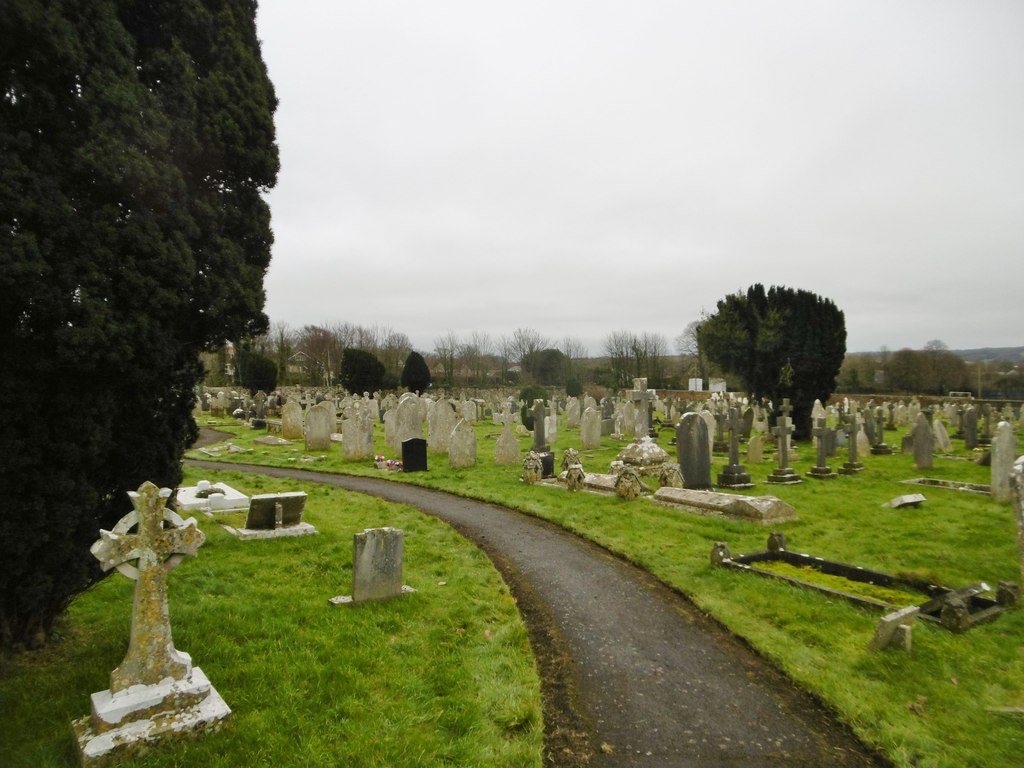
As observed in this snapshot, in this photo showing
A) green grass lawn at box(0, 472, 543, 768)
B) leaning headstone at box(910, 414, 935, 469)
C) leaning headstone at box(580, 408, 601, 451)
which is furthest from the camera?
leaning headstone at box(580, 408, 601, 451)

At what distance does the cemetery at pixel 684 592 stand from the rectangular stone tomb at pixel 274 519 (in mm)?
56

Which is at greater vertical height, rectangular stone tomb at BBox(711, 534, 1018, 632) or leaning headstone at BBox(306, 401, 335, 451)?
leaning headstone at BBox(306, 401, 335, 451)

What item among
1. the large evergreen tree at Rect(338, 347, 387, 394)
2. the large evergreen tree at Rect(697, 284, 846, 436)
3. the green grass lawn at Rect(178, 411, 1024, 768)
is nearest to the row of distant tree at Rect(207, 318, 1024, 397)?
the large evergreen tree at Rect(338, 347, 387, 394)

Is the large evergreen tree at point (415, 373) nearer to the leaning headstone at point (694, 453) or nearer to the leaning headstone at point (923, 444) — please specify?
the leaning headstone at point (694, 453)

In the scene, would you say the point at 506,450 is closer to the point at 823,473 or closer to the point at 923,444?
the point at 823,473

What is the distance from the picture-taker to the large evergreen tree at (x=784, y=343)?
21.7 metres

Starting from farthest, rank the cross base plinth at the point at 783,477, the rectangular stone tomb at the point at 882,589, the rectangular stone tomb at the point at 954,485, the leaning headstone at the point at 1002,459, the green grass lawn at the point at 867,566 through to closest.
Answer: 1. the cross base plinth at the point at 783,477
2. the rectangular stone tomb at the point at 954,485
3. the leaning headstone at the point at 1002,459
4. the rectangular stone tomb at the point at 882,589
5. the green grass lawn at the point at 867,566

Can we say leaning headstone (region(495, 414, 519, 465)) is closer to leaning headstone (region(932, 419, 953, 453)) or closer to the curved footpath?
the curved footpath

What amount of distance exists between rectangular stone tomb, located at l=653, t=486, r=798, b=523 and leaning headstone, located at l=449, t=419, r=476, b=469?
253 inches

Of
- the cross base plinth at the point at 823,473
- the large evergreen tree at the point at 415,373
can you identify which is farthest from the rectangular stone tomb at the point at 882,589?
the large evergreen tree at the point at 415,373

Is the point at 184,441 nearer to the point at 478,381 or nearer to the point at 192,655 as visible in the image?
the point at 192,655

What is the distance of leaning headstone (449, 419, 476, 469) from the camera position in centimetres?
1603

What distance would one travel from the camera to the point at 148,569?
158 inches

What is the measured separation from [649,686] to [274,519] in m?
6.25
